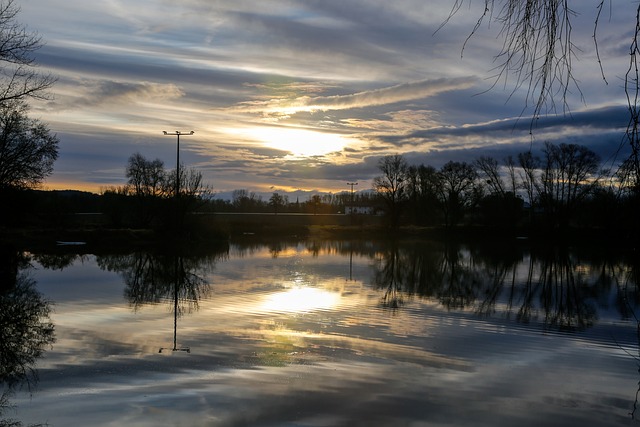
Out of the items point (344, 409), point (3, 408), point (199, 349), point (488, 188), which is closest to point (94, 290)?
point (199, 349)

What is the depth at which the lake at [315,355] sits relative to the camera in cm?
746

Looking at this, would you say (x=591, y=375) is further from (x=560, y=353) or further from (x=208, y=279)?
(x=208, y=279)

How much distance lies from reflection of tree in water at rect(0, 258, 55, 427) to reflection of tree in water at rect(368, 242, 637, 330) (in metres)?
9.62

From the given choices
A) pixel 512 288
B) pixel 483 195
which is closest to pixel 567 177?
pixel 483 195

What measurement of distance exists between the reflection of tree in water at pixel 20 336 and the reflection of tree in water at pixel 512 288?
962 centimetres

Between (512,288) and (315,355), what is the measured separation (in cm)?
1463

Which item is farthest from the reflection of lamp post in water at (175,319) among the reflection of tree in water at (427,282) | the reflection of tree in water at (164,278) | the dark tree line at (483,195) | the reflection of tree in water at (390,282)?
the dark tree line at (483,195)

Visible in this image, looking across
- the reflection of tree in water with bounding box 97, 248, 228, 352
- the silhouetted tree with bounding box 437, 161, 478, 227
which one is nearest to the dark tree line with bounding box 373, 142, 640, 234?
the silhouetted tree with bounding box 437, 161, 478, 227

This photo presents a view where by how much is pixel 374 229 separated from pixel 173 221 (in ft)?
144

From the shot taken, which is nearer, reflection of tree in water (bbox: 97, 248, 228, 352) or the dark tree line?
reflection of tree in water (bbox: 97, 248, 228, 352)

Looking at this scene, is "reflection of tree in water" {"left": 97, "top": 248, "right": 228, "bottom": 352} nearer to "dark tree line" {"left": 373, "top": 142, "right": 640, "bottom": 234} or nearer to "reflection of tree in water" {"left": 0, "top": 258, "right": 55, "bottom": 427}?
"reflection of tree in water" {"left": 0, "top": 258, "right": 55, "bottom": 427}

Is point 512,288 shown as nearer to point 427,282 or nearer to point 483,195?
point 427,282

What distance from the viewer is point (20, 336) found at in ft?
37.6

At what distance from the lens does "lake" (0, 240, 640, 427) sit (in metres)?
7.46
